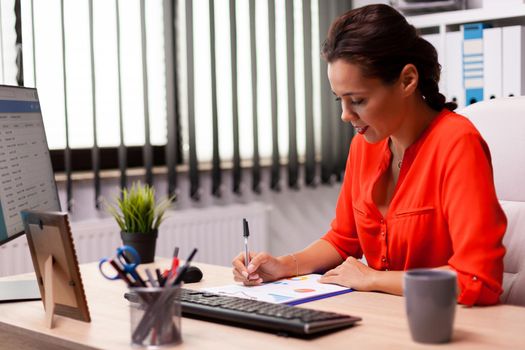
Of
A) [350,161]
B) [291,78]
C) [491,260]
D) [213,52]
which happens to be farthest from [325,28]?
[491,260]

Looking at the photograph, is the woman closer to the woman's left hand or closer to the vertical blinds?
the woman's left hand

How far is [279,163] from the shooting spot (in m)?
3.59

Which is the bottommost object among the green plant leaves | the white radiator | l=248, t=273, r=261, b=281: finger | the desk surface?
the white radiator

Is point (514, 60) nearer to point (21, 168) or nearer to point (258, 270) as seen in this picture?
point (258, 270)

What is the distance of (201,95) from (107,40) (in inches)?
19.3

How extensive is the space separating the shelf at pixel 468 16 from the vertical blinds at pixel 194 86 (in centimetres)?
57

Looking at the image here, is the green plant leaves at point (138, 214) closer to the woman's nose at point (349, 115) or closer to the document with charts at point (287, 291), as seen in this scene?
the document with charts at point (287, 291)

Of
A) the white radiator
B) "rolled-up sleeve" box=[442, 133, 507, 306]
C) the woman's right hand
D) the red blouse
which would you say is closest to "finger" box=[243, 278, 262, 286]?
the woman's right hand

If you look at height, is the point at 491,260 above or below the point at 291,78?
below

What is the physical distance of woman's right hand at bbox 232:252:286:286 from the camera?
1.57m

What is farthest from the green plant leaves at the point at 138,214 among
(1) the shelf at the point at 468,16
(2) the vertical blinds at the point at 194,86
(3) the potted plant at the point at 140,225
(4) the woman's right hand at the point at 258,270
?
(1) the shelf at the point at 468,16

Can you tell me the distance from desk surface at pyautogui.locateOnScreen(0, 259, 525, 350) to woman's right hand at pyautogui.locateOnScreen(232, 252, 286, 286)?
20 cm

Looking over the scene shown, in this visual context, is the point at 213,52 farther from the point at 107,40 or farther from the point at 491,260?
the point at 491,260

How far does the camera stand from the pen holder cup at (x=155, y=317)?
1.13m
